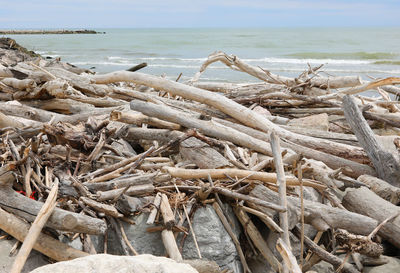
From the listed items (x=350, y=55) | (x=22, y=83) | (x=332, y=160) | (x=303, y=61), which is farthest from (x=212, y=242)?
(x=350, y=55)

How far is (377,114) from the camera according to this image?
6.29 m

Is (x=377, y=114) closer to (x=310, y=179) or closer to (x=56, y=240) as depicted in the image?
(x=310, y=179)

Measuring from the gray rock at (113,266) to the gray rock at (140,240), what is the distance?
1.22 m

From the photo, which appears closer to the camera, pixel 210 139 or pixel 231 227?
pixel 231 227

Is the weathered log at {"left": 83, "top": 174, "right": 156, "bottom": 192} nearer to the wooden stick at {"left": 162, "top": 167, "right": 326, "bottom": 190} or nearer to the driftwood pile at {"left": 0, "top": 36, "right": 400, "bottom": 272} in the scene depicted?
the driftwood pile at {"left": 0, "top": 36, "right": 400, "bottom": 272}

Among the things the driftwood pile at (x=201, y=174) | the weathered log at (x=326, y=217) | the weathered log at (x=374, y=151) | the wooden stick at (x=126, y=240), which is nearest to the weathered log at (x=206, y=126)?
the driftwood pile at (x=201, y=174)

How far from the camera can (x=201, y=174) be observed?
13.5 ft

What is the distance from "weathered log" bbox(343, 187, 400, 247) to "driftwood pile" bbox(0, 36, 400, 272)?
1 centimetres

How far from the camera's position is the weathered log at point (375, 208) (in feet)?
14.3

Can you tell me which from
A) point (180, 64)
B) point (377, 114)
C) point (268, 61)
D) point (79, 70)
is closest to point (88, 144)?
point (377, 114)

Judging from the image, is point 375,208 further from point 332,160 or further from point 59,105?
point 59,105

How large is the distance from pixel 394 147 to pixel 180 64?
25.1 metres

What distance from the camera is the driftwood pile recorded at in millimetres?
3635

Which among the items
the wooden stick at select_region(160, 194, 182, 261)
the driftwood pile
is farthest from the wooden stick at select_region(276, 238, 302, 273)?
the wooden stick at select_region(160, 194, 182, 261)
